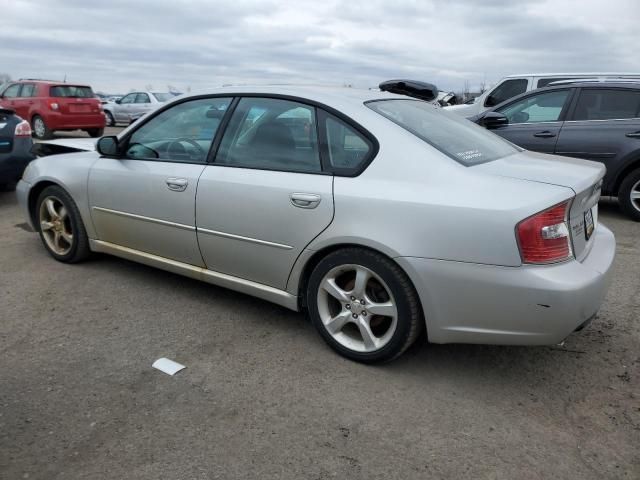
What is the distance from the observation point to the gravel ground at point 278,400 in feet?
7.32

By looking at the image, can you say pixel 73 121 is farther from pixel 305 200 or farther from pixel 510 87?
pixel 305 200

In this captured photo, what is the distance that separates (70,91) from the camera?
14.1 m

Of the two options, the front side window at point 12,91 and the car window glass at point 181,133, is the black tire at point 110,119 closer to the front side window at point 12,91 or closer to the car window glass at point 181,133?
the front side window at point 12,91

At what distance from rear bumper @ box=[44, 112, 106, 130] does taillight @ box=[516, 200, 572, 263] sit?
13913 millimetres

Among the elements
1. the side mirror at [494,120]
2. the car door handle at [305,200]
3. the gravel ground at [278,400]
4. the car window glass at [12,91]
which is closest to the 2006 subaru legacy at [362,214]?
the car door handle at [305,200]

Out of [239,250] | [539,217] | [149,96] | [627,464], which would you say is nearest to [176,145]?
[239,250]

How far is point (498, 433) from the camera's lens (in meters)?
2.44

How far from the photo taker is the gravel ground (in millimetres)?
2230

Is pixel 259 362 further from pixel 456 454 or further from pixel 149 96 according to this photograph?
pixel 149 96

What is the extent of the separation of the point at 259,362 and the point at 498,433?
130cm

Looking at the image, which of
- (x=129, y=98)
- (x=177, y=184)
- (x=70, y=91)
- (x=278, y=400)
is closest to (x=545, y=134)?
(x=177, y=184)

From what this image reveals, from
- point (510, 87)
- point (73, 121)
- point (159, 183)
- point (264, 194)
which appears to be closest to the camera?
point (264, 194)

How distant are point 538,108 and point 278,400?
5725 millimetres

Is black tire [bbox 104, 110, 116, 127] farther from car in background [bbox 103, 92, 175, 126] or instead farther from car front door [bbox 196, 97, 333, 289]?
car front door [bbox 196, 97, 333, 289]
